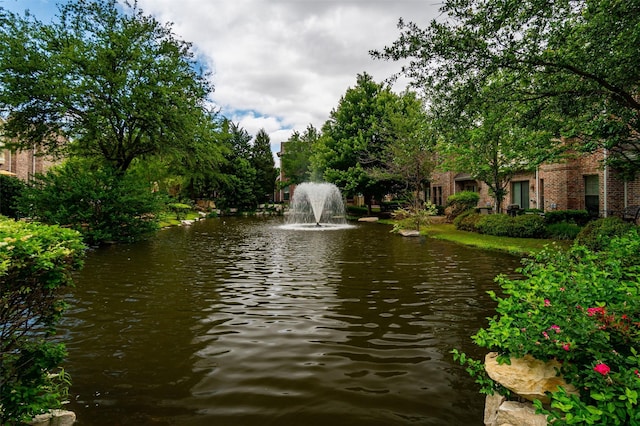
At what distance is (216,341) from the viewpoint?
5.17 metres

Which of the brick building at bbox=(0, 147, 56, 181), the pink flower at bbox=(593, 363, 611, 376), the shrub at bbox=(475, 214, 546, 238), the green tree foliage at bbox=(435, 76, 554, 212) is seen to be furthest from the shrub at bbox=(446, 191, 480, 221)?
the brick building at bbox=(0, 147, 56, 181)

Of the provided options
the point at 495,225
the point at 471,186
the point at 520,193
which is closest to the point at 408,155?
the point at 520,193

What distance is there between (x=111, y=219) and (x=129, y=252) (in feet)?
8.41

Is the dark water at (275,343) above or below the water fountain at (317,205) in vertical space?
below

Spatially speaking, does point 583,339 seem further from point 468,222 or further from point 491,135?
point 468,222

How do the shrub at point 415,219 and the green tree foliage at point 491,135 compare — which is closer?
the green tree foliage at point 491,135

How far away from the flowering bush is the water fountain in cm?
2621

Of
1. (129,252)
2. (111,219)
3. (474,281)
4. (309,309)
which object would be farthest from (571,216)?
(111,219)

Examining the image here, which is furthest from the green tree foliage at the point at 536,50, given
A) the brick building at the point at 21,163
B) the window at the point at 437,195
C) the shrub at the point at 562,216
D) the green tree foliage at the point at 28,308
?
the brick building at the point at 21,163

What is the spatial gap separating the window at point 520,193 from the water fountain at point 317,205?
12.4 m

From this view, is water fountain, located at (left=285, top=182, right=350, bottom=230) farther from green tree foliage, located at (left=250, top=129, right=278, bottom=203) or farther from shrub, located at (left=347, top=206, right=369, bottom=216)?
green tree foliage, located at (left=250, top=129, right=278, bottom=203)

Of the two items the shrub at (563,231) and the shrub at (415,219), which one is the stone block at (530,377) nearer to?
the shrub at (563,231)

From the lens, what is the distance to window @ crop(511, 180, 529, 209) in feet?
82.2

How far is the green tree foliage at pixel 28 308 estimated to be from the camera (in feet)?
8.42
